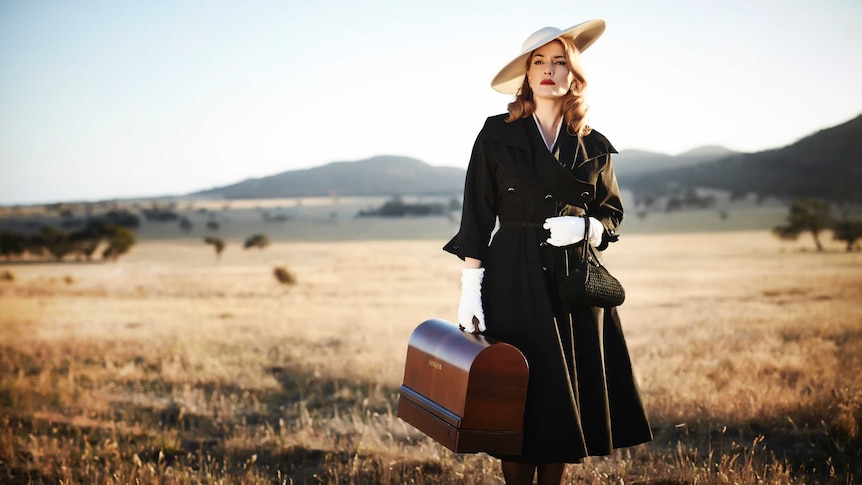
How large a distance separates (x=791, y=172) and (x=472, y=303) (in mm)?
68474

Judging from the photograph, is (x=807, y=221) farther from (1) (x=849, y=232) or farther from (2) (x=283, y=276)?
(2) (x=283, y=276)

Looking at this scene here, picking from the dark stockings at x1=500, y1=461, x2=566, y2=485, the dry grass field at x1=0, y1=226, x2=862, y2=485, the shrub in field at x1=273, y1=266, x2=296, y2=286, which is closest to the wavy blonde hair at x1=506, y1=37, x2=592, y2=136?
the dark stockings at x1=500, y1=461, x2=566, y2=485

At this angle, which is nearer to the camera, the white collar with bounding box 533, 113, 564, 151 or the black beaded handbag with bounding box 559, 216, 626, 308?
the black beaded handbag with bounding box 559, 216, 626, 308

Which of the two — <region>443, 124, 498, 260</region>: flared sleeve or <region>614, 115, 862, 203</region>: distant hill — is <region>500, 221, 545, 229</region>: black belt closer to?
<region>443, 124, 498, 260</region>: flared sleeve

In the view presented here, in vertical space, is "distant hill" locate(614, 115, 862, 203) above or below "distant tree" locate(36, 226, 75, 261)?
above

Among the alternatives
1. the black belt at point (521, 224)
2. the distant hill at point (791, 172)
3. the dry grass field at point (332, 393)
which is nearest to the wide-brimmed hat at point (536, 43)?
the black belt at point (521, 224)

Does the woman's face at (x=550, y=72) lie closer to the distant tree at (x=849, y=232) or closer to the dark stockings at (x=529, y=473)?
the dark stockings at (x=529, y=473)

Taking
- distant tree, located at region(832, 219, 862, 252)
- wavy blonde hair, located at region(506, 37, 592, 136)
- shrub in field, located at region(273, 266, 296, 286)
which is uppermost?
wavy blonde hair, located at region(506, 37, 592, 136)

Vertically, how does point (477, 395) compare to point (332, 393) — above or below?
above

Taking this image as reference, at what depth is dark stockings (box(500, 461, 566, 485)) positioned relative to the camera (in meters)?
3.56

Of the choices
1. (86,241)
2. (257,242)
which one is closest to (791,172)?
(257,242)

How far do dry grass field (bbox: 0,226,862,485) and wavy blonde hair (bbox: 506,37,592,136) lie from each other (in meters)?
2.16

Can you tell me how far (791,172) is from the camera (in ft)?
210

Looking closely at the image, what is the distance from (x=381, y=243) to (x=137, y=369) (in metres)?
52.1
